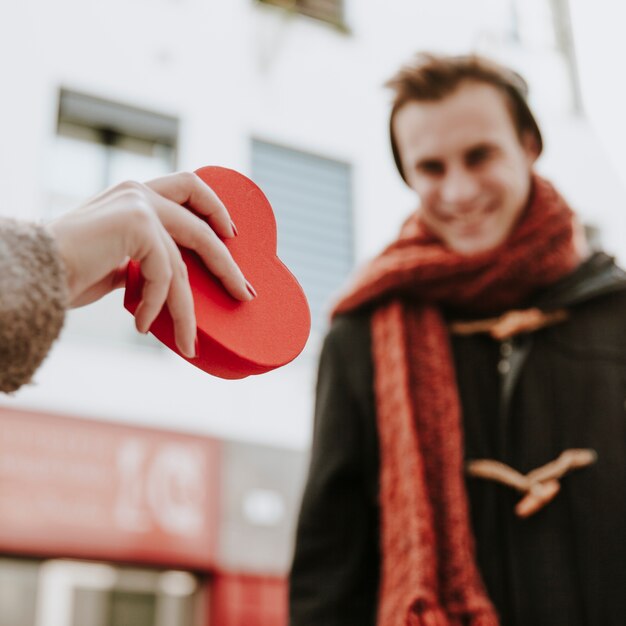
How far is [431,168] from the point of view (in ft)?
5.36

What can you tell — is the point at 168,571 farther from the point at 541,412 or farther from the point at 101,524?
the point at 541,412

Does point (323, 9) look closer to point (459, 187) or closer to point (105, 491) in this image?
point (105, 491)

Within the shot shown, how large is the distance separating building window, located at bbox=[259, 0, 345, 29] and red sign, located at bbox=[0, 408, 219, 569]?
284 centimetres

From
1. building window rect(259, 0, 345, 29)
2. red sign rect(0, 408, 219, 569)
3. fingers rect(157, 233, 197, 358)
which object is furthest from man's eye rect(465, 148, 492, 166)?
building window rect(259, 0, 345, 29)

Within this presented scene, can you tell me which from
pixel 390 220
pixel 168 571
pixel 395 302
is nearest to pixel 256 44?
pixel 390 220

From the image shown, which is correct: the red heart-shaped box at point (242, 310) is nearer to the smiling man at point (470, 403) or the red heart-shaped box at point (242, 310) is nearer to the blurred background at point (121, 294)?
the smiling man at point (470, 403)

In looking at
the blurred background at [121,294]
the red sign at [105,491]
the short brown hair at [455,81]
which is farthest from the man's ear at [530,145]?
the red sign at [105,491]

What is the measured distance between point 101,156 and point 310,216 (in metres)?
1.19

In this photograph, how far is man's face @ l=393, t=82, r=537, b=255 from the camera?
158 cm

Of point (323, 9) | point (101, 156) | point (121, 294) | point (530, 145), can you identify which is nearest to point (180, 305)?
point (530, 145)

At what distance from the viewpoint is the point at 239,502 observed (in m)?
4.80

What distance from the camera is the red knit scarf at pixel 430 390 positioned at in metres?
1.34

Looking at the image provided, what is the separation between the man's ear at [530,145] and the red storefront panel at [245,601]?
3.31 meters

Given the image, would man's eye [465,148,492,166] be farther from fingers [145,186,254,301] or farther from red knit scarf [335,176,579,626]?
fingers [145,186,254,301]
